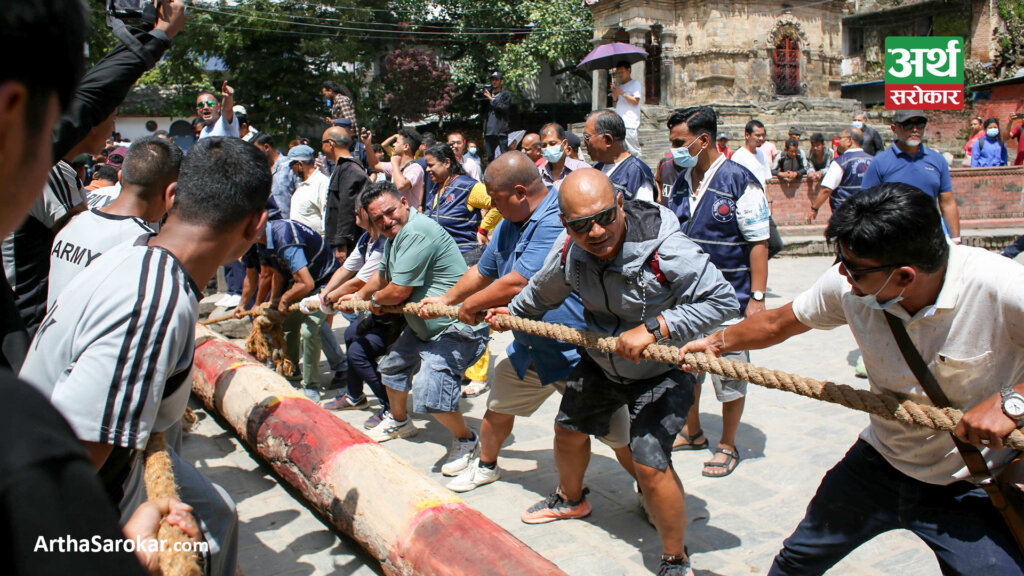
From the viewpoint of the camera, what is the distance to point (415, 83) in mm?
29344

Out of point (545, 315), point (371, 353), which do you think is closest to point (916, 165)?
point (545, 315)

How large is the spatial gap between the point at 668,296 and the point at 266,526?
8.83ft

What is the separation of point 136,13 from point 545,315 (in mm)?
2494

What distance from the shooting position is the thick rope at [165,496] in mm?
1693

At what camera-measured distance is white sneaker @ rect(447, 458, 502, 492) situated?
14.8 feet

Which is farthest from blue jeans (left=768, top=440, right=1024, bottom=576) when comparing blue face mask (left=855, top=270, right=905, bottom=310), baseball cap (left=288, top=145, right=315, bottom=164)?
baseball cap (left=288, top=145, right=315, bottom=164)

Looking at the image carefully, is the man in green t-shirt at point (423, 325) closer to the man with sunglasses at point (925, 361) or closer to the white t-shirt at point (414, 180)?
the man with sunglasses at point (925, 361)

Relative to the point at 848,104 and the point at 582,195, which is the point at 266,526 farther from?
the point at 848,104

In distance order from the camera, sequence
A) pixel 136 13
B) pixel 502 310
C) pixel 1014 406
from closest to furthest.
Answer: pixel 1014 406
pixel 136 13
pixel 502 310

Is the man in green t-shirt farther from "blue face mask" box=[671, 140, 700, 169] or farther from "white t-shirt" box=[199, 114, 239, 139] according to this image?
"white t-shirt" box=[199, 114, 239, 139]

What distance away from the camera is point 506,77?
28.0 m


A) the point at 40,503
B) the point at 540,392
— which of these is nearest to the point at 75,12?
the point at 40,503

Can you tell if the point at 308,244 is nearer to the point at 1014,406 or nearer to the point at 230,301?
the point at 230,301

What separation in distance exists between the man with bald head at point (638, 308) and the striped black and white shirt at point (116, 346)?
5.52 ft
